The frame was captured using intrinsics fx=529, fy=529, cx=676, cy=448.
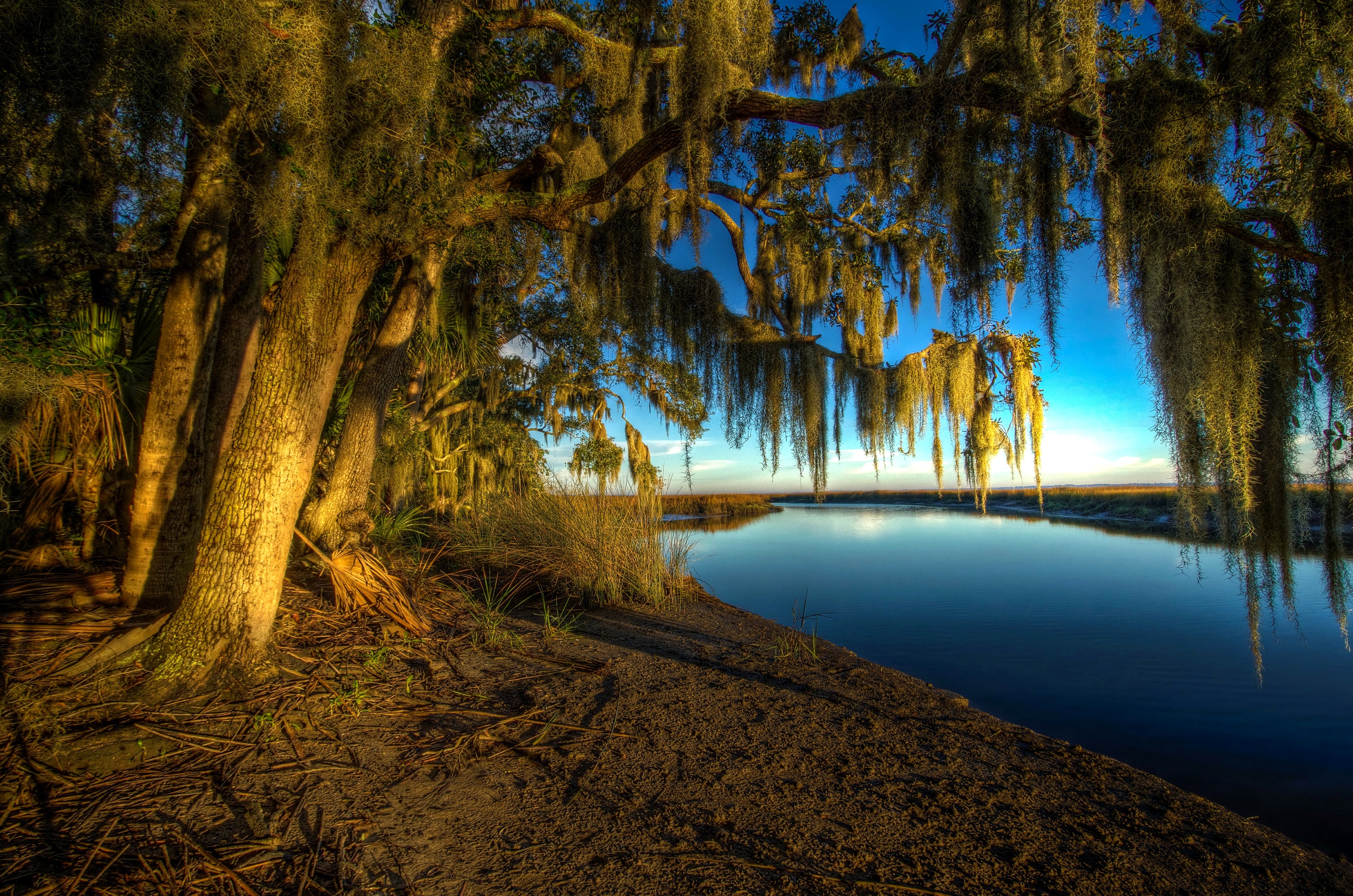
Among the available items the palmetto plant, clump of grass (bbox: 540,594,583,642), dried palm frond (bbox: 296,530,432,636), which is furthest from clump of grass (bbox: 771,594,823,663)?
the palmetto plant

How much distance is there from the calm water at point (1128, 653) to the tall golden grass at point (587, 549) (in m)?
1.65

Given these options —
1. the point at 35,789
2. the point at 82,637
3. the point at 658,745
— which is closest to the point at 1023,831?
the point at 658,745

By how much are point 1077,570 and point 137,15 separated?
11053 mm

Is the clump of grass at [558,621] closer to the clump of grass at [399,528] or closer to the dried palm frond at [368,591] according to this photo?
the dried palm frond at [368,591]

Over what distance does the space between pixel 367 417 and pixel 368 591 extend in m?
1.29

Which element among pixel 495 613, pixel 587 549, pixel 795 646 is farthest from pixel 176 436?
pixel 795 646

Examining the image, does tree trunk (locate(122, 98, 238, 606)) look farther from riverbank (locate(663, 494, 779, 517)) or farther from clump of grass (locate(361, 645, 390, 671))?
riverbank (locate(663, 494, 779, 517))

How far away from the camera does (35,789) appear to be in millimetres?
1484

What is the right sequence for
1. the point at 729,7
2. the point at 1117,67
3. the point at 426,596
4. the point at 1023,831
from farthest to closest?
the point at 426,596 → the point at 729,7 → the point at 1117,67 → the point at 1023,831

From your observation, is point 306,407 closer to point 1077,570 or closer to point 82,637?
point 82,637

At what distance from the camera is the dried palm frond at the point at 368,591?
126 inches

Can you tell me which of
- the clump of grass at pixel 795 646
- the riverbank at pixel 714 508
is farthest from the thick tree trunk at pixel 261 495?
the riverbank at pixel 714 508

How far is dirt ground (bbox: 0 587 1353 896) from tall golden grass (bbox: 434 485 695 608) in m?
2.02

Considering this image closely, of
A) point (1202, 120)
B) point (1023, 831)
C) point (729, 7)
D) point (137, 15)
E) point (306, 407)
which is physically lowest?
point (1023, 831)
